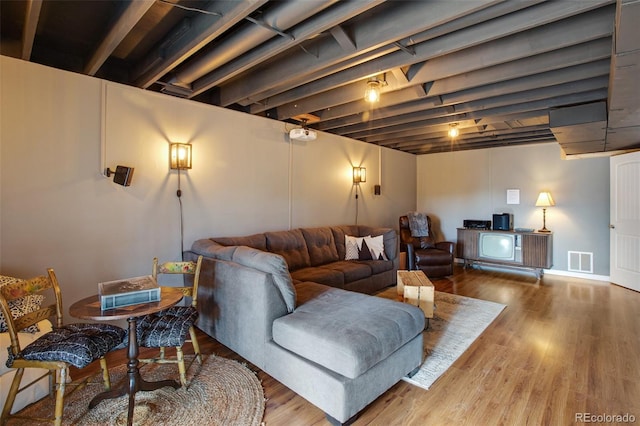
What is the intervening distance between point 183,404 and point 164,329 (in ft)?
1.62

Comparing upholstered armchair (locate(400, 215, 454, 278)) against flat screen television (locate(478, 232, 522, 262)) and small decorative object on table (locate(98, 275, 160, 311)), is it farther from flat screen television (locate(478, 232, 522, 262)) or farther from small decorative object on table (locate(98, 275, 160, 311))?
small decorative object on table (locate(98, 275, 160, 311))

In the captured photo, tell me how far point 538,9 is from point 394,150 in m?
4.73

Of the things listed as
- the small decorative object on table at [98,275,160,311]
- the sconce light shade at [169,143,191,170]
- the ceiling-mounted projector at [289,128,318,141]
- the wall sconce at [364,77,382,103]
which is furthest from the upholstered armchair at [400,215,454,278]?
the small decorative object on table at [98,275,160,311]

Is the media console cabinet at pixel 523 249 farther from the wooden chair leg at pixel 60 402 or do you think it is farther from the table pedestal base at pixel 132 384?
the wooden chair leg at pixel 60 402

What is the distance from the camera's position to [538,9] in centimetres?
187

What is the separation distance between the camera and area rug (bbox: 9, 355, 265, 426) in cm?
186

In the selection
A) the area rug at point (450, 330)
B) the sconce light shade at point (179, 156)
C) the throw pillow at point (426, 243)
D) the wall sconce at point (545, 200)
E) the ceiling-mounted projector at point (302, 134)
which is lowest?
the area rug at point (450, 330)

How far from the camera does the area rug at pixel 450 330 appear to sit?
7.91 ft

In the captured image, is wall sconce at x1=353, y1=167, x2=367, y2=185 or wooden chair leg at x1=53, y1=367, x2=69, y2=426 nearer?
wooden chair leg at x1=53, y1=367, x2=69, y2=426

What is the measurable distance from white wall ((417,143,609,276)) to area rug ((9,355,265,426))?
228 inches

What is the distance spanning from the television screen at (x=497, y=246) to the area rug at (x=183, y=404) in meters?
5.13

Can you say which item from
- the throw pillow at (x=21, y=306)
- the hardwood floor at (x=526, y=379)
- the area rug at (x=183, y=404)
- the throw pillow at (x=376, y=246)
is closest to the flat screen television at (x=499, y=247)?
the hardwood floor at (x=526, y=379)

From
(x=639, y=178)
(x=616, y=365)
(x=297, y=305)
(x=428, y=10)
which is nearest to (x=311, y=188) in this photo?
(x=297, y=305)

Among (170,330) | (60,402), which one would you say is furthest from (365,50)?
(60,402)
